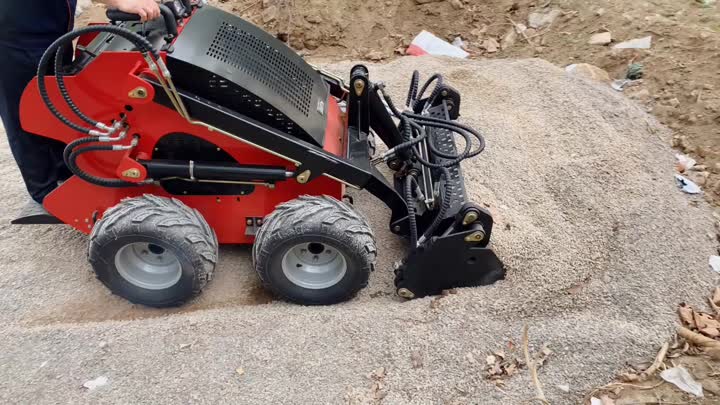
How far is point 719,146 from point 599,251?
164 cm

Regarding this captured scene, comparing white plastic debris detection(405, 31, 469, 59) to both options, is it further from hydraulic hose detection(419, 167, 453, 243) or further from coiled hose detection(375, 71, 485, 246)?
hydraulic hose detection(419, 167, 453, 243)

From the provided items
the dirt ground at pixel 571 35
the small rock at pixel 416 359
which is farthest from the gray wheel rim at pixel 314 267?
the dirt ground at pixel 571 35

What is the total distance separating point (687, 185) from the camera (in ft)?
11.8

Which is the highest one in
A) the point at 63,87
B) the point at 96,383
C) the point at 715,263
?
the point at 63,87

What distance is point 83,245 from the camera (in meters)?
3.36

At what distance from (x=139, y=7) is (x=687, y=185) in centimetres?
332

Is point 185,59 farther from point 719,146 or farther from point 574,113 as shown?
point 719,146

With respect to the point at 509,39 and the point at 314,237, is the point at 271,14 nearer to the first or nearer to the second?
the point at 509,39

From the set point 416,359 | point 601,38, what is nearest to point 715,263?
point 416,359

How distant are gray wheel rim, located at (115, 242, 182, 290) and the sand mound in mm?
181

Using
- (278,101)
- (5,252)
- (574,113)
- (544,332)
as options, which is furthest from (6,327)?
(574,113)

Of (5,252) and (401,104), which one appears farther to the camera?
(401,104)

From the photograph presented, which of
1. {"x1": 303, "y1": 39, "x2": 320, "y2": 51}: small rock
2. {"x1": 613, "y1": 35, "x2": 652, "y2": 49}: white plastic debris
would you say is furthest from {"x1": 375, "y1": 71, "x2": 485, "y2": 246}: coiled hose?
{"x1": 303, "y1": 39, "x2": 320, "y2": 51}: small rock

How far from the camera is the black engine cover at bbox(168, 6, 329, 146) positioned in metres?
2.56
